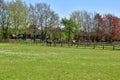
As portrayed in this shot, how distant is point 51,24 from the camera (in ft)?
377

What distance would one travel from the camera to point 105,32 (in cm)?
11594

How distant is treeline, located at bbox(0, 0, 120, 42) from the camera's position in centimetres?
10319

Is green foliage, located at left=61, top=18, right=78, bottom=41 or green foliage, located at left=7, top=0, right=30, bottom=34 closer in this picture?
green foliage, located at left=7, top=0, right=30, bottom=34

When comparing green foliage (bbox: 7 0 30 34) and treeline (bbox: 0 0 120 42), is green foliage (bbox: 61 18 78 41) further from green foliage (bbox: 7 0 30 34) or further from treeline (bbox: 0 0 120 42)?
green foliage (bbox: 7 0 30 34)

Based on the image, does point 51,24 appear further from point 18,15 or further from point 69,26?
point 18,15

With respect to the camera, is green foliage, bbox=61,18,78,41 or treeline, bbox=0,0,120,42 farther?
green foliage, bbox=61,18,78,41

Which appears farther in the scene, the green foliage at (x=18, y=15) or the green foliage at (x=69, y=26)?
the green foliage at (x=69, y=26)

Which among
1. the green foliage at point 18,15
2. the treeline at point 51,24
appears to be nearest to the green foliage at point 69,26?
the treeline at point 51,24

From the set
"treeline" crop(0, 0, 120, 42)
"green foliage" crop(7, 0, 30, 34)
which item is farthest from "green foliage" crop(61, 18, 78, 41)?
"green foliage" crop(7, 0, 30, 34)

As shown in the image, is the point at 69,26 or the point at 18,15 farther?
the point at 69,26

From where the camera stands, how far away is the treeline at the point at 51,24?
103m

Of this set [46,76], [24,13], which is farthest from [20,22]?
[46,76]

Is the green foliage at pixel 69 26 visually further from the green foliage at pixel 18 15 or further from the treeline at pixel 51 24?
the green foliage at pixel 18 15

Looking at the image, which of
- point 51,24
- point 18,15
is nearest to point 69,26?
point 51,24
